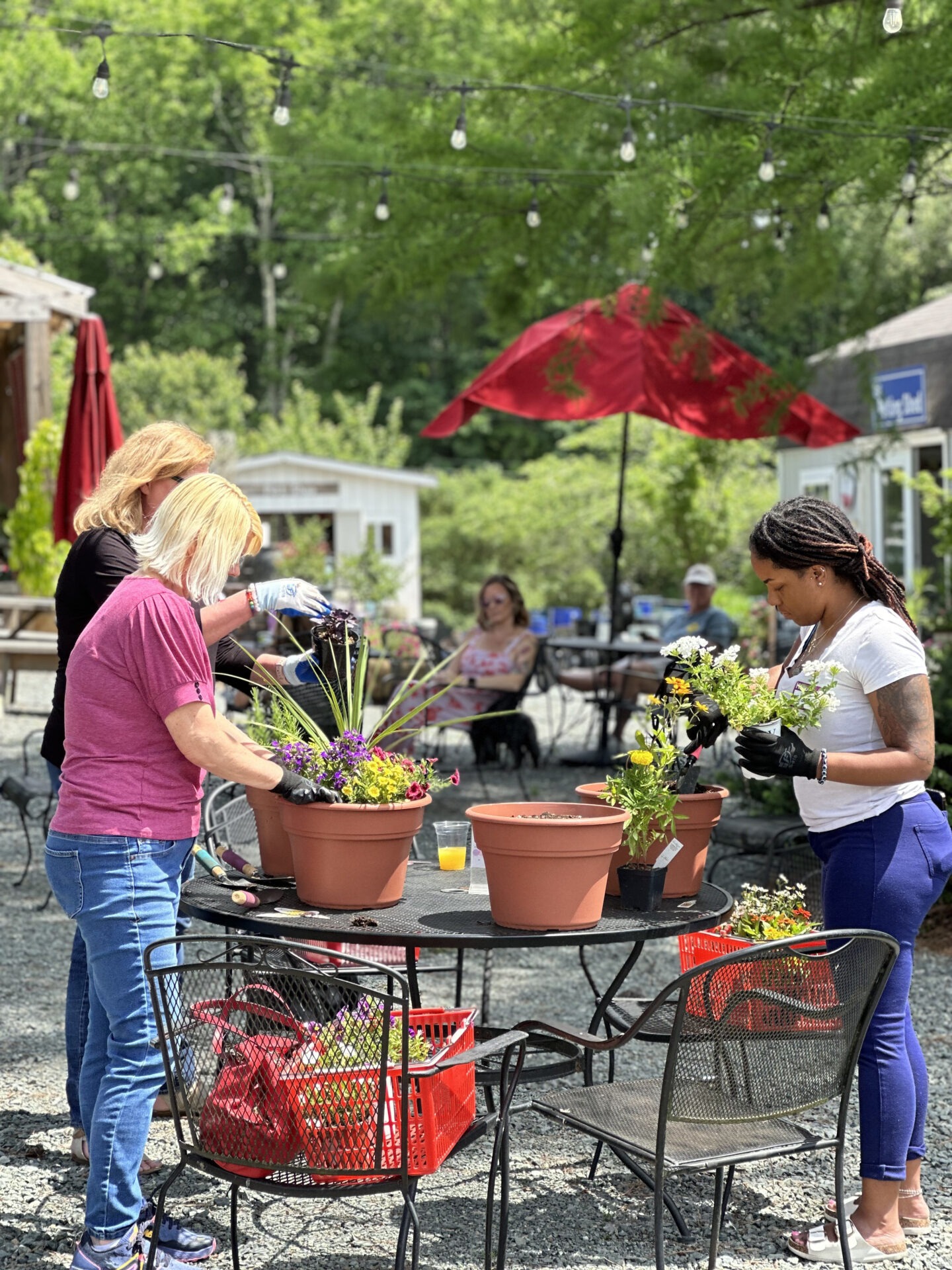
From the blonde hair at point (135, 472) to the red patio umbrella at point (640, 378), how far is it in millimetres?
4107

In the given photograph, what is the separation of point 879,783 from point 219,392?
28443 mm

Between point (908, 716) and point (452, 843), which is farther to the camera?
point (452, 843)

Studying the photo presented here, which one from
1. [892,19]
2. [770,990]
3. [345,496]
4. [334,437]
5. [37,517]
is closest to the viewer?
[770,990]

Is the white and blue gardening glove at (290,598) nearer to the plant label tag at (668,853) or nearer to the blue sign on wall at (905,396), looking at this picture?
the plant label tag at (668,853)

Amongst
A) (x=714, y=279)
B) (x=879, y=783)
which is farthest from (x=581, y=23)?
(x=879, y=783)

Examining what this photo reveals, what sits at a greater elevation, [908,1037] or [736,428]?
[736,428]

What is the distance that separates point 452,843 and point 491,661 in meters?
4.83

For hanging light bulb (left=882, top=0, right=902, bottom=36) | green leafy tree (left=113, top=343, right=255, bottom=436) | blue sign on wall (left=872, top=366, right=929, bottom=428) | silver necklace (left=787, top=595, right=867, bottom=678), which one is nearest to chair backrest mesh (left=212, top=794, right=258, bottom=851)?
silver necklace (left=787, top=595, right=867, bottom=678)

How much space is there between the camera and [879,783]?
9.57 feet

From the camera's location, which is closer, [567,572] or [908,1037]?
[908,1037]

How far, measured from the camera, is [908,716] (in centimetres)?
295

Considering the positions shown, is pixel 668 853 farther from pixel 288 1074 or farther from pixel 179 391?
pixel 179 391

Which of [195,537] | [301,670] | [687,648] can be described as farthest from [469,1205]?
[195,537]

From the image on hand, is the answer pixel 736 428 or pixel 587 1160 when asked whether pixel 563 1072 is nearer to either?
pixel 587 1160
